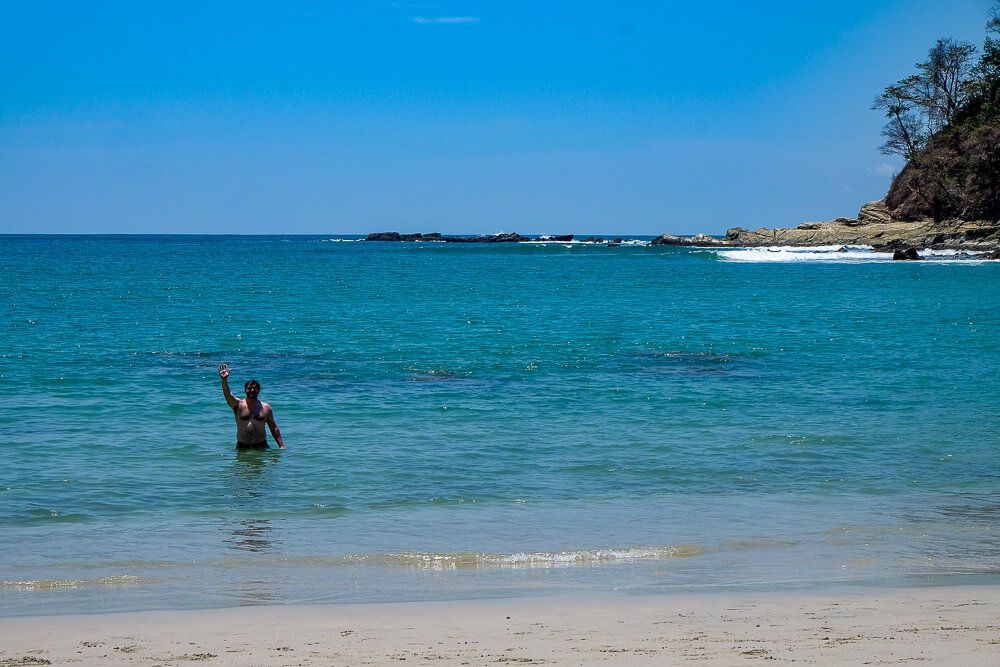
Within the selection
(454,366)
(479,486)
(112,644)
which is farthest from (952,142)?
(112,644)

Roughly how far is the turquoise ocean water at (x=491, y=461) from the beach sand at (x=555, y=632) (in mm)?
489

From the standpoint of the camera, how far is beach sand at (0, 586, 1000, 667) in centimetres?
570

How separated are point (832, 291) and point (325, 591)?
39.3 m

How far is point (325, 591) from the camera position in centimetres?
741

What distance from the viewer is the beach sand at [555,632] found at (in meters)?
5.70

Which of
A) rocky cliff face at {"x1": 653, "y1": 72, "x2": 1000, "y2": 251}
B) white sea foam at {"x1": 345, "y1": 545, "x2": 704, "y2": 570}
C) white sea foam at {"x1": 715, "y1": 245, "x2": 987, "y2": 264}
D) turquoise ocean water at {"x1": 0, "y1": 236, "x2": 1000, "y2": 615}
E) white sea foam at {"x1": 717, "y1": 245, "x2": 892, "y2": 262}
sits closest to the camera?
turquoise ocean water at {"x1": 0, "y1": 236, "x2": 1000, "y2": 615}

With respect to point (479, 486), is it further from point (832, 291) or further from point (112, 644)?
point (832, 291)

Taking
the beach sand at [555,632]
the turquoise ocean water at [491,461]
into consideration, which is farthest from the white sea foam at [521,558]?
the beach sand at [555,632]

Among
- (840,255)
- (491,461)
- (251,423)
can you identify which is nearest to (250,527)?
(251,423)

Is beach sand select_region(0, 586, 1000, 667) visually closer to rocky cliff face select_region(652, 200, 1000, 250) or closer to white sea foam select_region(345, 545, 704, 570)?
white sea foam select_region(345, 545, 704, 570)

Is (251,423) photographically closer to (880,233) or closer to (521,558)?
(521,558)

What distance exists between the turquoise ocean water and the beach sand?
489mm

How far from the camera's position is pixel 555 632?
20.4 feet

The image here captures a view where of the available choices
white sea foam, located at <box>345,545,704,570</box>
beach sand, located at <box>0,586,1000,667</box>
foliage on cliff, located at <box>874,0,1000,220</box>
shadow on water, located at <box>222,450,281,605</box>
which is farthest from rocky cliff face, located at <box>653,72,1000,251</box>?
beach sand, located at <box>0,586,1000,667</box>
